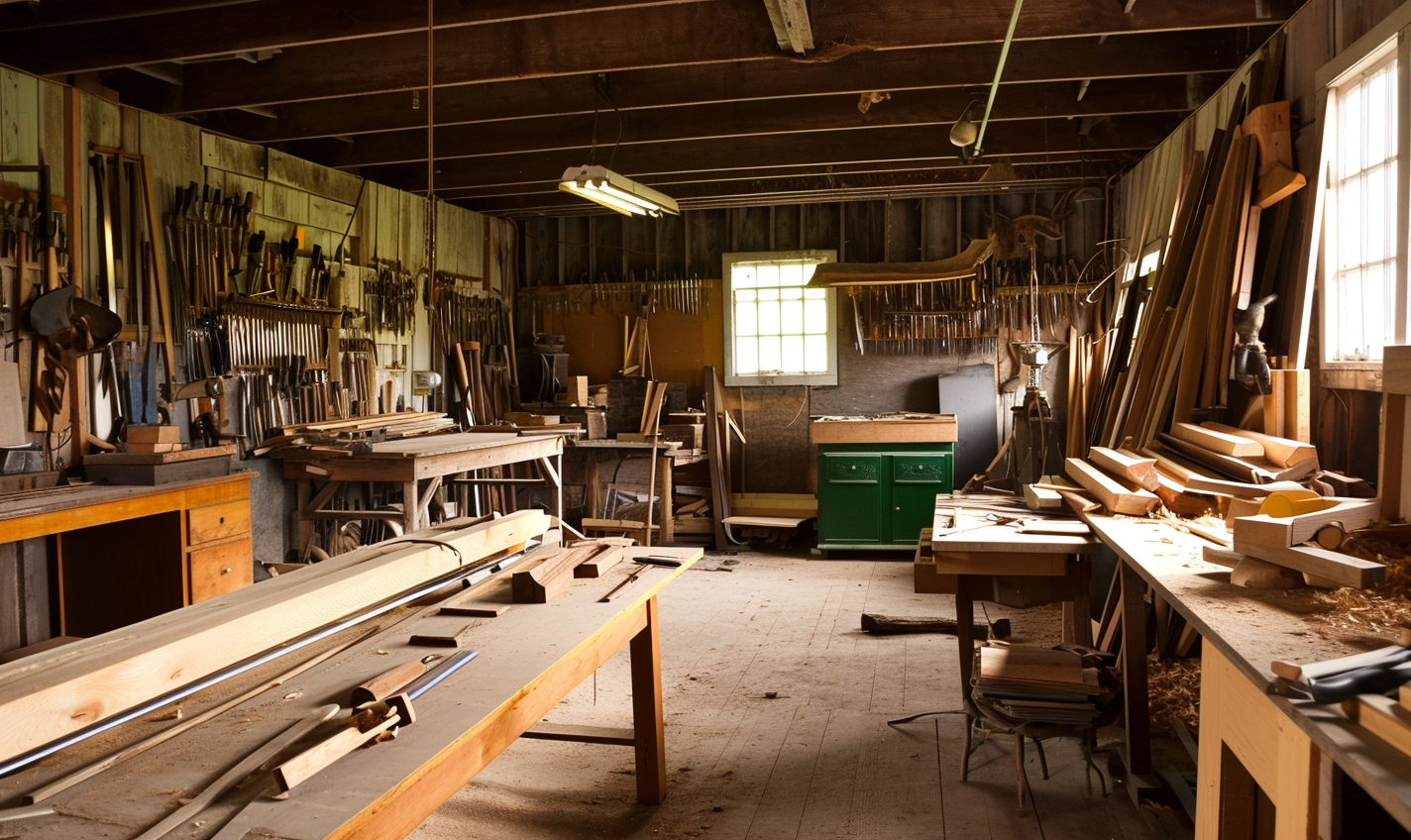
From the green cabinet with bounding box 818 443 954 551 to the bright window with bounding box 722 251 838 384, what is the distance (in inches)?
45.2

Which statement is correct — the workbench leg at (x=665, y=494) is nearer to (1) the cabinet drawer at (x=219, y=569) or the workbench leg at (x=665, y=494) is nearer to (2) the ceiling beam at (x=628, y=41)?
(1) the cabinet drawer at (x=219, y=569)

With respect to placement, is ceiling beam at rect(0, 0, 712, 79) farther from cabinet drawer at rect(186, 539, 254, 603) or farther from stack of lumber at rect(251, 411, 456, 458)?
cabinet drawer at rect(186, 539, 254, 603)

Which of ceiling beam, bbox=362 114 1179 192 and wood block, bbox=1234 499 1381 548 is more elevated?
ceiling beam, bbox=362 114 1179 192

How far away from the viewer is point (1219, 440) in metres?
3.73

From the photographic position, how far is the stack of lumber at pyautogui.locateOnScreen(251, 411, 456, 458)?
569 centimetres

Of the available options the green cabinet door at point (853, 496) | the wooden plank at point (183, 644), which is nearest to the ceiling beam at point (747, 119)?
the green cabinet door at point (853, 496)

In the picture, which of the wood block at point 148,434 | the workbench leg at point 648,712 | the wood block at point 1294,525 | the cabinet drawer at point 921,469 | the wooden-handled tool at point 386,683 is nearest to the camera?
the wooden-handled tool at point 386,683

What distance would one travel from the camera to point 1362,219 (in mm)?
3752

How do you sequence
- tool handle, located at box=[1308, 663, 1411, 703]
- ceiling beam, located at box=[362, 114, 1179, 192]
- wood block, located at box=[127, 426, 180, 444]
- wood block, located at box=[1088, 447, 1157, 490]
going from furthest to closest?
ceiling beam, located at box=[362, 114, 1179, 192], wood block, located at box=[127, 426, 180, 444], wood block, located at box=[1088, 447, 1157, 490], tool handle, located at box=[1308, 663, 1411, 703]

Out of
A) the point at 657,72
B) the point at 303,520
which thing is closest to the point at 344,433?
the point at 303,520

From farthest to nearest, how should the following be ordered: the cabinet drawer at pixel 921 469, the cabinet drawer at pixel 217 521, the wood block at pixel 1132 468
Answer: the cabinet drawer at pixel 921 469, the cabinet drawer at pixel 217 521, the wood block at pixel 1132 468

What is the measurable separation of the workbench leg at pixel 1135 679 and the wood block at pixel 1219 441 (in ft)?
2.30

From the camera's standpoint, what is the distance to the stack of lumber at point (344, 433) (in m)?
5.69

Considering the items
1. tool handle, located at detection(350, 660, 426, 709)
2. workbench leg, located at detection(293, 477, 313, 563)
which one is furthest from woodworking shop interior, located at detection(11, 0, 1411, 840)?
workbench leg, located at detection(293, 477, 313, 563)
